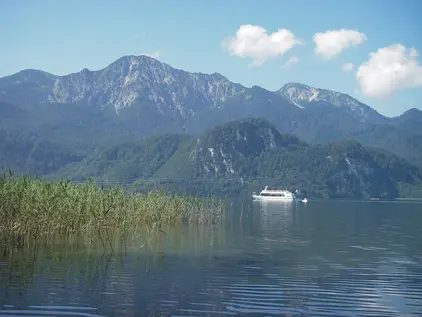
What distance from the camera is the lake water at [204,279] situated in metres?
20.9

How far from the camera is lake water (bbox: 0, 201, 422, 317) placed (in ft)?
68.5

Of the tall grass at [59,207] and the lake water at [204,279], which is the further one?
the tall grass at [59,207]

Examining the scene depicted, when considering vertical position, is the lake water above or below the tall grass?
below

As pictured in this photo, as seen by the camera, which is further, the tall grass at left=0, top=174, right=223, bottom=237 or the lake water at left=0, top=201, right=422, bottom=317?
→ the tall grass at left=0, top=174, right=223, bottom=237

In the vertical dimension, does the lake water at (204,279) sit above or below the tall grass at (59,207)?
below

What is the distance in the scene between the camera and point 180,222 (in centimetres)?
6259

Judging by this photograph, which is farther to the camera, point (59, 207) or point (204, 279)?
point (59, 207)

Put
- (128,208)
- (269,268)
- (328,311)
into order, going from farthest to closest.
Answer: (128,208), (269,268), (328,311)

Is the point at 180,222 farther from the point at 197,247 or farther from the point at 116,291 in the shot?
the point at 116,291

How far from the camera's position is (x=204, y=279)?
27.1 m

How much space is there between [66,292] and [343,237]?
36810 mm

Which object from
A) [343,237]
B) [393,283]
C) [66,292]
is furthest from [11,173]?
[343,237]

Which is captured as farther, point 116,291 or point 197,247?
point 197,247

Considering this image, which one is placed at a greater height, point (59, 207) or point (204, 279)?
point (59, 207)
